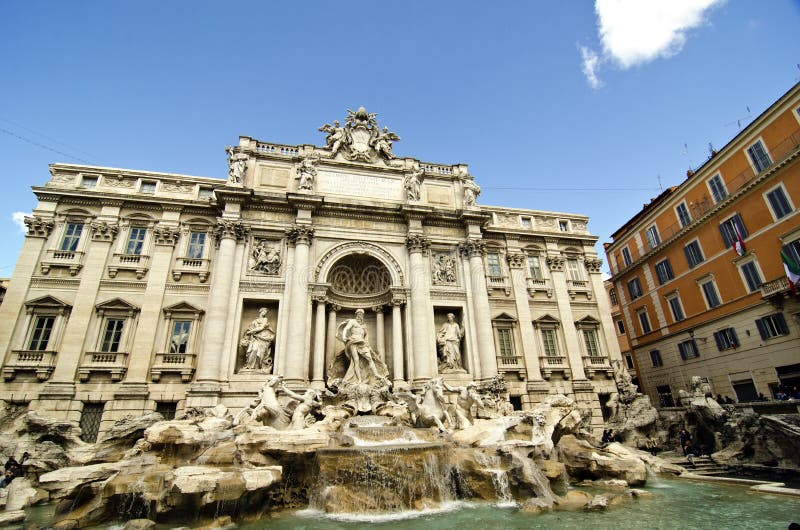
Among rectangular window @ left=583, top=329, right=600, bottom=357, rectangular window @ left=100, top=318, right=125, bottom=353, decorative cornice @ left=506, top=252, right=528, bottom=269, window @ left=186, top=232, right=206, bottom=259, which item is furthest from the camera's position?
decorative cornice @ left=506, top=252, right=528, bottom=269

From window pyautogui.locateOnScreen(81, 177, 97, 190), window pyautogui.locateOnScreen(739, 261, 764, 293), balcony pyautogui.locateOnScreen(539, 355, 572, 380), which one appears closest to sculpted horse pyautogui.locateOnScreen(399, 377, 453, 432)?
balcony pyautogui.locateOnScreen(539, 355, 572, 380)

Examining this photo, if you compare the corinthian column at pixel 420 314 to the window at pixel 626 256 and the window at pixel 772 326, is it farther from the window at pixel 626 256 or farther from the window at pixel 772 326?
the window at pixel 626 256

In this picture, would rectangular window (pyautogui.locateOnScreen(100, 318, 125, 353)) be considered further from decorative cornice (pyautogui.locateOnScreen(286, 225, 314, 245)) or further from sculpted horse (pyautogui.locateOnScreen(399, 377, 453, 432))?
sculpted horse (pyautogui.locateOnScreen(399, 377, 453, 432))

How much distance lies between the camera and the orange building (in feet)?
58.1

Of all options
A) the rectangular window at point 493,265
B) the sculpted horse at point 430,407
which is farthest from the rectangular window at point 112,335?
the rectangular window at point 493,265

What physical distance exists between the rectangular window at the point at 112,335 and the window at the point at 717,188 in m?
30.1

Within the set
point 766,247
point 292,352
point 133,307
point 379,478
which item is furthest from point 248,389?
point 766,247

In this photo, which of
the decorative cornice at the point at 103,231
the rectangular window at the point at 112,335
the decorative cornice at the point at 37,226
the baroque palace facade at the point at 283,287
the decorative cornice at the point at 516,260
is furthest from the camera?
the decorative cornice at the point at 516,260

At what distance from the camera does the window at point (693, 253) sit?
883 inches

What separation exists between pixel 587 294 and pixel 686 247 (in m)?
6.65

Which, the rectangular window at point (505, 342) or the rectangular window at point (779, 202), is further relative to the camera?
the rectangular window at point (505, 342)

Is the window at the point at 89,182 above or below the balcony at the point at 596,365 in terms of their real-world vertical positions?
above

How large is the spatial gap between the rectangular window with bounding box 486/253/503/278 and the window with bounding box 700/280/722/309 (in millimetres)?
11311

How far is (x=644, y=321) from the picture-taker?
88.2ft
